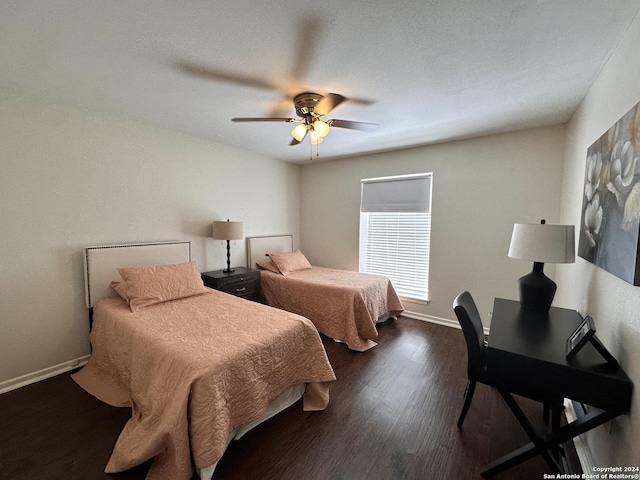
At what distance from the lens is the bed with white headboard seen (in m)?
1.37

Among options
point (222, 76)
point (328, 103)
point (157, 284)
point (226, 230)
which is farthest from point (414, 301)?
point (222, 76)

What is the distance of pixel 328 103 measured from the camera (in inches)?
80.7

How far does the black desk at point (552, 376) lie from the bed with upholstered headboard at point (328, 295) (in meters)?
1.45

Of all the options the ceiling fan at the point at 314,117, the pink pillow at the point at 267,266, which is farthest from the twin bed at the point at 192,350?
the ceiling fan at the point at 314,117

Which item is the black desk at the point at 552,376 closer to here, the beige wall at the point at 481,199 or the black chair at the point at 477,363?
the black chair at the point at 477,363

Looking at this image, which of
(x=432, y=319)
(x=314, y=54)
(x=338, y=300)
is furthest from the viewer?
(x=432, y=319)

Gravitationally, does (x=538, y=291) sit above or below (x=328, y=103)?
below

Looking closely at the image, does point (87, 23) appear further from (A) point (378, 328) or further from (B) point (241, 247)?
(A) point (378, 328)

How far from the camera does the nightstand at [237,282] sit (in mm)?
3178

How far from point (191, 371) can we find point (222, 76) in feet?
6.33

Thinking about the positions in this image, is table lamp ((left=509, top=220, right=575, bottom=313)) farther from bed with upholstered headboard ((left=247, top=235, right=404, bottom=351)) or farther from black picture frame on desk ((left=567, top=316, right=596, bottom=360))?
bed with upholstered headboard ((left=247, top=235, right=404, bottom=351))

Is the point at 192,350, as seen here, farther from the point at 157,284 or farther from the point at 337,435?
the point at 157,284

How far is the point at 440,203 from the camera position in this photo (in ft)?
11.4

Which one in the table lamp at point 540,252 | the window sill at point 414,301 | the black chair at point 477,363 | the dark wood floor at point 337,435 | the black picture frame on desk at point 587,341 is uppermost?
the table lamp at point 540,252
